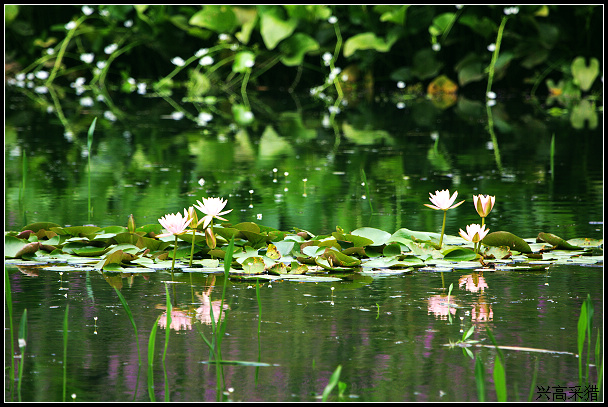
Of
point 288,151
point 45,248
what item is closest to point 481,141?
point 288,151

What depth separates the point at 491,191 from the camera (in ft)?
13.7

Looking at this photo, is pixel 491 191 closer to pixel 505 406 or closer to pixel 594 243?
pixel 594 243

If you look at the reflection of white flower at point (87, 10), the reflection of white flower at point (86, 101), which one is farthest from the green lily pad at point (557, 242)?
the reflection of white flower at point (87, 10)

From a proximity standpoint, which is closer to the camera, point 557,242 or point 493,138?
point 557,242

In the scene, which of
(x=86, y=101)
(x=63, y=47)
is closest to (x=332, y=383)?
(x=86, y=101)

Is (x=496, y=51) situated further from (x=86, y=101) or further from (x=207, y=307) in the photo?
(x=207, y=307)

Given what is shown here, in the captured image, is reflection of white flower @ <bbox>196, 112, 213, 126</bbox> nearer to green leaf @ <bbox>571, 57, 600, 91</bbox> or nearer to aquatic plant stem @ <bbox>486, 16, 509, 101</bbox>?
aquatic plant stem @ <bbox>486, 16, 509, 101</bbox>

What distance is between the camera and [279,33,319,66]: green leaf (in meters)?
9.82

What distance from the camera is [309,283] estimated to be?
102 inches

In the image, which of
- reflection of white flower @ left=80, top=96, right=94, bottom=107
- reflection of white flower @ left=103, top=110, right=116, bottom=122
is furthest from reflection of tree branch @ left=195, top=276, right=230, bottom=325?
reflection of white flower @ left=80, top=96, right=94, bottom=107

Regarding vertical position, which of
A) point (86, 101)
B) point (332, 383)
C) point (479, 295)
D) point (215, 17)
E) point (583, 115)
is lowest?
point (332, 383)

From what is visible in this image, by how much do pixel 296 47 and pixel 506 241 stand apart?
7.33 metres

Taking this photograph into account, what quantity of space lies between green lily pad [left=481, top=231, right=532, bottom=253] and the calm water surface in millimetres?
160

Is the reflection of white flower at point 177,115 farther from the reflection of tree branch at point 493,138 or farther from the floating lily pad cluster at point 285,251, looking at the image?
the floating lily pad cluster at point 285,251
